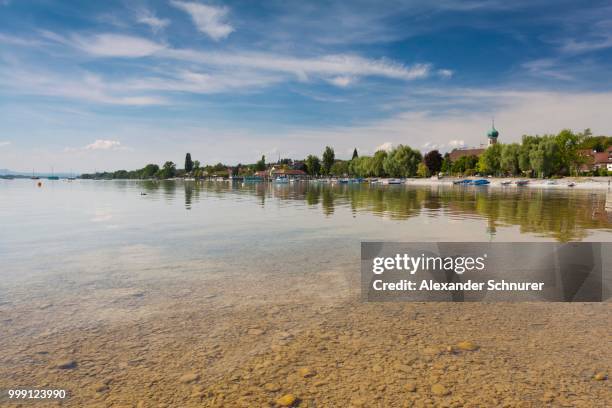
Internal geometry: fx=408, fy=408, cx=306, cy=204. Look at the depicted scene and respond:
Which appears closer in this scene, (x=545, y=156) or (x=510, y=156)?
(x=545, y=156)

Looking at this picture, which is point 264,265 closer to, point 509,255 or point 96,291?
point 96,291

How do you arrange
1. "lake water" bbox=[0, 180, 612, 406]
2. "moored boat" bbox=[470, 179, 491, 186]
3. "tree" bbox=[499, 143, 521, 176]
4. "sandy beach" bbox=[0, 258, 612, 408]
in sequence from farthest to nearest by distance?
"tree" bbox=[499, 143, 521, 176] < "moored boat" bbox=[470, 179, 491, 186] < "lake water" bbox=[0, 180, 612, 406] < "sandy beach" bbox=[0, 258, 612, 408]

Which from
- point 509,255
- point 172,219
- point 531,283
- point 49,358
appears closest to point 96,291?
point 49,358

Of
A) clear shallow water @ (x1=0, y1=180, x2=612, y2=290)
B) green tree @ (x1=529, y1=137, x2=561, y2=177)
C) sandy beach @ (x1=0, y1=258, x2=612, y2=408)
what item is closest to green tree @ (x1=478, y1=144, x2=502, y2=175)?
green tree @ (x1=529, y1=137, x2=561, y2=177)

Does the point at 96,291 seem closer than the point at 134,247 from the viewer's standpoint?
Yes

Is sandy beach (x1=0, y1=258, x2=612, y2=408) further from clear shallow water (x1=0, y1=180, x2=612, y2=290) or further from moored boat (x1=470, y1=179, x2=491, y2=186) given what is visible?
moored boat (x1=470, y1=179, x2=491, y2=186)

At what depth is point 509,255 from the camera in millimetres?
16766

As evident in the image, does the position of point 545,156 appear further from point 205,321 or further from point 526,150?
point 205,321

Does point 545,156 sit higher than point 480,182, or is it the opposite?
point 545,156

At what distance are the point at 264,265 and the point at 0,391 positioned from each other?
968 centimetres

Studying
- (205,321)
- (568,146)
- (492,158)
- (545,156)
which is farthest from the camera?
(492,158)

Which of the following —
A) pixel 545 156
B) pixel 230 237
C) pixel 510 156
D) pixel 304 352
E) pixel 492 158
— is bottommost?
pixel 304 352

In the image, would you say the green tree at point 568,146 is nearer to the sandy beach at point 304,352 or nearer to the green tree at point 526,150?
the green tree at point 526,150

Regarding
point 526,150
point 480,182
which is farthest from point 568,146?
point 480,182
